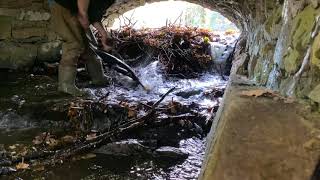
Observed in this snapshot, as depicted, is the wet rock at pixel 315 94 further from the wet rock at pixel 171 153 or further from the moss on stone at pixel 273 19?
the wet rock at pixel 171 153

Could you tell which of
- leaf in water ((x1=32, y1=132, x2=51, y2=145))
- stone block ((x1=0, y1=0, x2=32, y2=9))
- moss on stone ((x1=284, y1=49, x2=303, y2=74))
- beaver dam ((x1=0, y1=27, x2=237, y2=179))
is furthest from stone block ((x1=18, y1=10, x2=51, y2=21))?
moss on stone ((x1=284, y1=49, x2=303, y2=74))

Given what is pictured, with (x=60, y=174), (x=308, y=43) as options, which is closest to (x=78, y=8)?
(x=60, y=174)

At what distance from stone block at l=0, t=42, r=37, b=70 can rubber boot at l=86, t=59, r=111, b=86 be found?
134cm

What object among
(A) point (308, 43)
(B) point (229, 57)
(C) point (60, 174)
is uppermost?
(A) point (308, 43)

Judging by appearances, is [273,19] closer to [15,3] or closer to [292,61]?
[292,61]

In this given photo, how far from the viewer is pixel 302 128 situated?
1.68m

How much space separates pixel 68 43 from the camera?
4.98m

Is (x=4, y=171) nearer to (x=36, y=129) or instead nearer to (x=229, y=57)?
(x=36, y=129)

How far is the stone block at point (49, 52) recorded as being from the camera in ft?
21.5

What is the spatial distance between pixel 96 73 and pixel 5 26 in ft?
6.25

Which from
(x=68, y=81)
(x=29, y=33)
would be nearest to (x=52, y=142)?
(x=68, y=81)

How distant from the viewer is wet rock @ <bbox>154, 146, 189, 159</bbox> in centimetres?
361

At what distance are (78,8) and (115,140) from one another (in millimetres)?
1648

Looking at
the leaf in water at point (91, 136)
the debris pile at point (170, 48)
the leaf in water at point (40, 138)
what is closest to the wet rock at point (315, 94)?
the leaf in water at point (91, 136)
